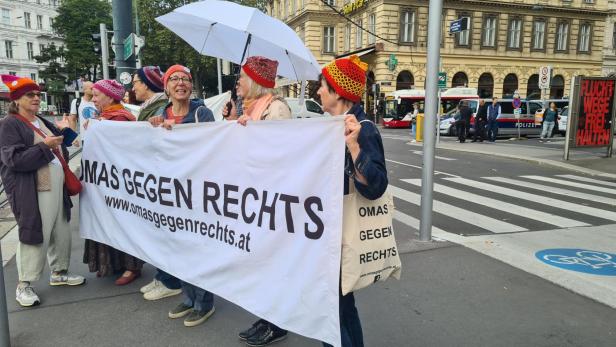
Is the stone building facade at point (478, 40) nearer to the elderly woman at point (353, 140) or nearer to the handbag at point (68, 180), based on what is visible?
the handbag at point (68, 180)

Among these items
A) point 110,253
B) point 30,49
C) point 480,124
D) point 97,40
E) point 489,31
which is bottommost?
point 110,253

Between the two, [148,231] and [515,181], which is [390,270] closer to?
[148,231]

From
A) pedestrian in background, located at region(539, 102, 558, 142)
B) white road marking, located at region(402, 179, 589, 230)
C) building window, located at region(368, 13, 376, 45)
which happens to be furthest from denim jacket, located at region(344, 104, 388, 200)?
building window, located at region(368, 13, 376, 45)

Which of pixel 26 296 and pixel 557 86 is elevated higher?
pixel 557 86

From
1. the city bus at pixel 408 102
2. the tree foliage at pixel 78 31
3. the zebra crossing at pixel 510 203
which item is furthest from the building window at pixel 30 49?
the zebra crossing at pixel 510 203

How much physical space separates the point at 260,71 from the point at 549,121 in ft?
73.5

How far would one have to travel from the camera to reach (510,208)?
748 cm

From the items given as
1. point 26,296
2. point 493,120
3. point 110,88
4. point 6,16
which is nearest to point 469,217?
point 110,88

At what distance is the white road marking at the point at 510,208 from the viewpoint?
657 cm

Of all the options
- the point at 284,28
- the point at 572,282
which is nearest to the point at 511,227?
the point at 572,282

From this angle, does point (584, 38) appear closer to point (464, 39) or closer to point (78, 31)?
point (464, 39)

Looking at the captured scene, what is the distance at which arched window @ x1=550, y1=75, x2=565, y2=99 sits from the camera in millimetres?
42844

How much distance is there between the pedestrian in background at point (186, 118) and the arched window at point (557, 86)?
45751 millimetres

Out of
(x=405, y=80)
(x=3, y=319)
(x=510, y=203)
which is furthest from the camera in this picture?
(x=405, y=80)
